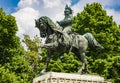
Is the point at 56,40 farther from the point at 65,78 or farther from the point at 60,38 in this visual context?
the point at 65,78

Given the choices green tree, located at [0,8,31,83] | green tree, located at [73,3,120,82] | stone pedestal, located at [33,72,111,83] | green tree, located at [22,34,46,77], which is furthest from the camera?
green tree, located at [22,34,46,77]

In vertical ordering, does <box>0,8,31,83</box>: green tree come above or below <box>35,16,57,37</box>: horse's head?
above

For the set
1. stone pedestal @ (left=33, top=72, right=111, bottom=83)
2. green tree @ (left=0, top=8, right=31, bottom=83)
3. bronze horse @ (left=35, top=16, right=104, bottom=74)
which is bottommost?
stone pedestal @ (left=33, top=72, right=111, bottom=83)

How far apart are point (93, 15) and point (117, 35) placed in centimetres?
282

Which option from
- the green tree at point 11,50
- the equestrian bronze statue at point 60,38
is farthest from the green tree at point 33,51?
the equestrian bronze statue at point 60,38

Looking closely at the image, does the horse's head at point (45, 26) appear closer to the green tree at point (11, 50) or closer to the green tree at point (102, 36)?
the green tree at point (102, 36)

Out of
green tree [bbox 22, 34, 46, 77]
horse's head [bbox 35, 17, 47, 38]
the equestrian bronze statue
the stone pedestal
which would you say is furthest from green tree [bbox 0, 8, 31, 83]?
the stone pedestal

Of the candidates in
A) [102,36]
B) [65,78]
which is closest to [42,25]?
[65,78]

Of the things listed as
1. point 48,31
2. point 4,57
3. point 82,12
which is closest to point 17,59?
point 4,57

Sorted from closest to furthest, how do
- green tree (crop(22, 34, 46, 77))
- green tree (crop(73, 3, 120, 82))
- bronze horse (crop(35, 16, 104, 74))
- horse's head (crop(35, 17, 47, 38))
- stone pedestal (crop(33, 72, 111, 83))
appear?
stone pedestal (crop(33, 72, 111, 83)), bronze horse (crop(35, 16, 104, 74)), horse's head (crop(35, 17, 47, 38)), green tree (crop(73, 3, 120, 82)), green tree (crop(22, 34, 46, 77))

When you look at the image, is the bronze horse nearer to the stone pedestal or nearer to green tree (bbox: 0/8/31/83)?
the stone pedestal

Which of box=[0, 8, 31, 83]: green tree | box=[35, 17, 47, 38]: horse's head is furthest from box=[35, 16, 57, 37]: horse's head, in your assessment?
box=[0, 8, 31, 83]: green tree

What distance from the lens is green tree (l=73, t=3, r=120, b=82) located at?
1379 inches

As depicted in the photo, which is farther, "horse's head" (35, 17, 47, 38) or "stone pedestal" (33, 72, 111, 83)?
"horse's head" (35, 17, 47, 38)
